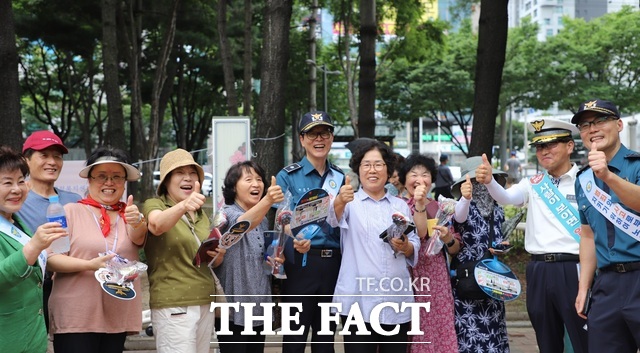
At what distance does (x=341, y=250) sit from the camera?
529 centimetres

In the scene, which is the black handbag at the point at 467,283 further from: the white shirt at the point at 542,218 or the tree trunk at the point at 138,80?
the tree trunk at the point at 138,80

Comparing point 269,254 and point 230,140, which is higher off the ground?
point 230,140

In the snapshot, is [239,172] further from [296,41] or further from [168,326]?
[296,41]

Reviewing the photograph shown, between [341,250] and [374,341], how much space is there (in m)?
0.66

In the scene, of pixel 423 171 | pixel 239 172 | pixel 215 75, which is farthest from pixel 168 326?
pixel 215 75

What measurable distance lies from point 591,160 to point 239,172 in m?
2.27

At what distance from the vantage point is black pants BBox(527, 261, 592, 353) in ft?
17.0

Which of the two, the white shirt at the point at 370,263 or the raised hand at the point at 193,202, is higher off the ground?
the raised hand at the point at 193,202

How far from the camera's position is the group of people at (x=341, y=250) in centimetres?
434

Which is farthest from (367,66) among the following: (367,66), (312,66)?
(312,66)

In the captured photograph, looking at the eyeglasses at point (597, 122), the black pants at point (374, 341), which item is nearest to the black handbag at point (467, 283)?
the black pants at point (374, 341)

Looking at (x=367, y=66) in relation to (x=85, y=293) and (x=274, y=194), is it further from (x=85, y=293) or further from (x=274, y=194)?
(x=85, y=293)

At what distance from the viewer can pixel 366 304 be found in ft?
16.4

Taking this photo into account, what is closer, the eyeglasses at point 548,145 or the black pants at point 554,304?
the black pants at point 554,304
